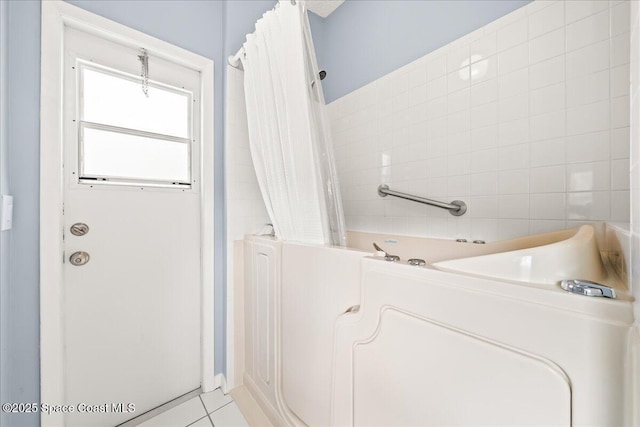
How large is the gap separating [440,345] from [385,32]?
184cm

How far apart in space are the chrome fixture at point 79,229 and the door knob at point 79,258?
8 centimetres

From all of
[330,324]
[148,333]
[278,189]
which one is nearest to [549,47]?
[278,189]

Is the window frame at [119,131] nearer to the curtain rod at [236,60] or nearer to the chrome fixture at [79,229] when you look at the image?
the chrome fixture at [79,229]

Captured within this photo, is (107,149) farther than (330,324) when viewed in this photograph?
Yes

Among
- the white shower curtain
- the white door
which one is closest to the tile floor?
the white door

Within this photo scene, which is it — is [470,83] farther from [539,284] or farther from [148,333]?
[148,333]

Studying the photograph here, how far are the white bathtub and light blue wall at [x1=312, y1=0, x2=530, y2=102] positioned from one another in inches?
44.9

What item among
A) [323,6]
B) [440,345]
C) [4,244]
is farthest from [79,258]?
[323,6]

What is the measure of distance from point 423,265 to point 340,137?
1.51m

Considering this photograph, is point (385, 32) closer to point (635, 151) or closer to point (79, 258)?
point (635, 151)

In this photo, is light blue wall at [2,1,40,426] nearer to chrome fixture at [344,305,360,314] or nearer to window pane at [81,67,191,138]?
window pane at [81,67,191,138]

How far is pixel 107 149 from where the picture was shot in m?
1.05

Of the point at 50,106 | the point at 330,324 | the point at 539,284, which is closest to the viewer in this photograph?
the point at 539,284

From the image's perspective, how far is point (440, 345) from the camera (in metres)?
0.49
